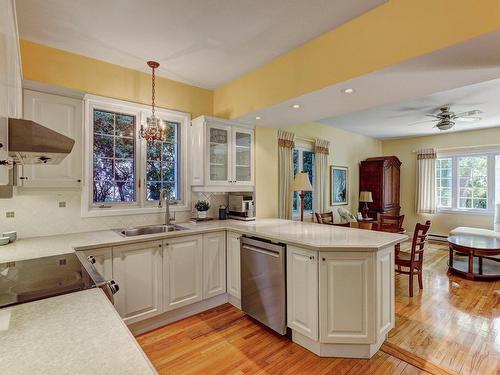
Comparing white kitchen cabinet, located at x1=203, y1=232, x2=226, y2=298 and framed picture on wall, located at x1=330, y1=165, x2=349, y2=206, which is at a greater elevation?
framed picture on wall, located at x1=330, y1=165, x2=349, y2=206

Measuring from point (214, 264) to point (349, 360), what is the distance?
5.27 ft

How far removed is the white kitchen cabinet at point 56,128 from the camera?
216cm

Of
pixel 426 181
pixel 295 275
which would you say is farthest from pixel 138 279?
pixel 426 181

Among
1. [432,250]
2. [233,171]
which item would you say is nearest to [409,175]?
[432,250]

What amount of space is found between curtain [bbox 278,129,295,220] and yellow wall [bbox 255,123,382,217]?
0.40 ft

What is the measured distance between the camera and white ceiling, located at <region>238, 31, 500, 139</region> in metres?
1.79

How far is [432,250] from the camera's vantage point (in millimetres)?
5543

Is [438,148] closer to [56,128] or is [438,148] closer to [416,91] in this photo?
[416,91]

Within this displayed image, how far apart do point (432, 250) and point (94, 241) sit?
20.6 ft

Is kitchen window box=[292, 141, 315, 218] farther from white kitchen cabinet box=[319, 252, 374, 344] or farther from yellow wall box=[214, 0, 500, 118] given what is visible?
white kitchen cabinet box=[319, 252, 374, 344]

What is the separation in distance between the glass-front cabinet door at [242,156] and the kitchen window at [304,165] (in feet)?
4.50

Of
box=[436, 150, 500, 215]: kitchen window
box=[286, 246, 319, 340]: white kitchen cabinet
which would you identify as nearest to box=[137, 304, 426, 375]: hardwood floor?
box=[286, 246, 319, 340]: white kitchen cabinet

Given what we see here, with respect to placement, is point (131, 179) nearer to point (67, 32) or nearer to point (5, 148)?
point (67, 32)

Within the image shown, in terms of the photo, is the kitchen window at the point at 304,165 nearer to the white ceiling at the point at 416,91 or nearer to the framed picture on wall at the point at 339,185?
the framed picture on wall at the point at 339,185
